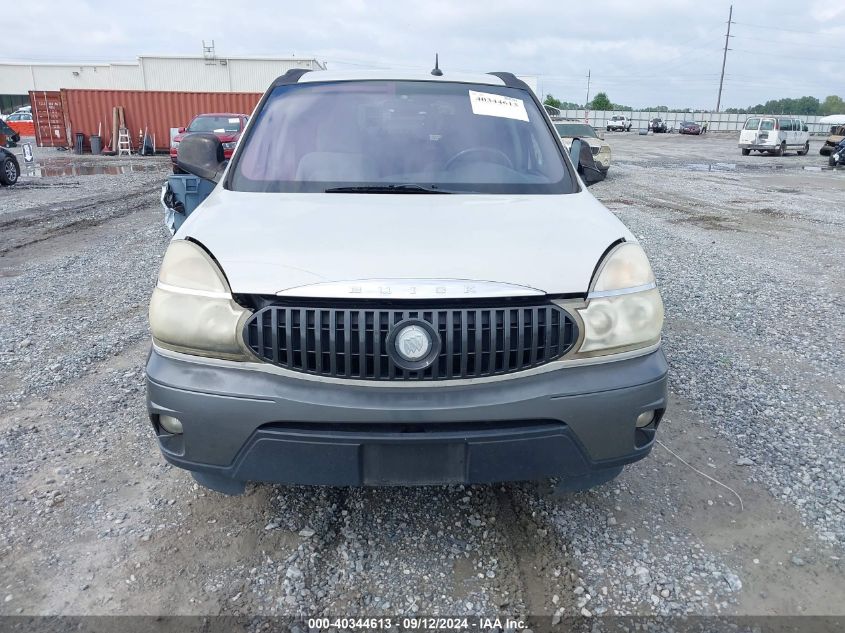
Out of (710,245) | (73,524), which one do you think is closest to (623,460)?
(73,524)

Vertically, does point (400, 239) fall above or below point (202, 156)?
below

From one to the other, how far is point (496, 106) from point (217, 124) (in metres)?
17.2

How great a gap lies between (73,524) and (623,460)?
224 cm

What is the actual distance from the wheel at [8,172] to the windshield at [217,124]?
4897 millimetres

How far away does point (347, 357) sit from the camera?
2.08 meters

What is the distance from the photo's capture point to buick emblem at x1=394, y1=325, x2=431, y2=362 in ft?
6.78

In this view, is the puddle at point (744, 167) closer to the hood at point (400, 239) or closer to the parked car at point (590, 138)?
the parked car at point (590, 138)

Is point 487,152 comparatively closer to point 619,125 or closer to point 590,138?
point 590,138

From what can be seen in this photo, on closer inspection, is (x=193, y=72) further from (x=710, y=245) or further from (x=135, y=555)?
(x=135, y=555)

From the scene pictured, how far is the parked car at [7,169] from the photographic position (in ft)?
48.0

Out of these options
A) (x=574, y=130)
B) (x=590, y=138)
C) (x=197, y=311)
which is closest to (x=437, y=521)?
(x=197, y=311)

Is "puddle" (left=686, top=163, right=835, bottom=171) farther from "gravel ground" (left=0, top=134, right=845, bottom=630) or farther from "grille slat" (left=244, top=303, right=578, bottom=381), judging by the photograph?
"grille slat" (left=244, top=303, right=578, bottom=381)

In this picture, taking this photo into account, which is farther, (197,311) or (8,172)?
(8,172)

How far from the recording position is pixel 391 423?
6.86ft
